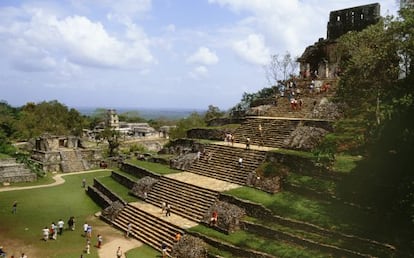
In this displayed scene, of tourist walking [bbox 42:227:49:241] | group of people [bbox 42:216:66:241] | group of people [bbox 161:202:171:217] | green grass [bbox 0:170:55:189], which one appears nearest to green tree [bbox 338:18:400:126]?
group of people [bbox 161:202:171:217]

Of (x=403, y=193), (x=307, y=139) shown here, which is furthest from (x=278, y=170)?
(x=403, y=193)

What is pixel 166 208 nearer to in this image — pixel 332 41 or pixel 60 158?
pixel 332 41

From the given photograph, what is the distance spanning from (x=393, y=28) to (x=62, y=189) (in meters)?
24.6

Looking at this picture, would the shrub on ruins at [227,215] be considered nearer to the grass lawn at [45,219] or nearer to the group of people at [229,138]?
the grass lawn at [45,219]

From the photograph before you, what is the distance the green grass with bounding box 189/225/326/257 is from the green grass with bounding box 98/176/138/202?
6845 mm

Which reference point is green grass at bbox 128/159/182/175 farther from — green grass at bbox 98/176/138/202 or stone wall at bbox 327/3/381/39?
stone wall at bbox 327/3/381/39

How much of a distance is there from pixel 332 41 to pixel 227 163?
51.3 feet

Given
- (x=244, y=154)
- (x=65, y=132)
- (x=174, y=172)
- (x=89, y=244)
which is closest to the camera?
(x=89, y=244)

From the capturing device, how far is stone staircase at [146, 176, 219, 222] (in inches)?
758

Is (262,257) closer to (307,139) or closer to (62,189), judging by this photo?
(307,139)

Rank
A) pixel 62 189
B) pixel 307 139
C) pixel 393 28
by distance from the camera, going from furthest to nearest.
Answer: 1. pixel 62 189
2. pixel 307 139
3. pixel 393 28

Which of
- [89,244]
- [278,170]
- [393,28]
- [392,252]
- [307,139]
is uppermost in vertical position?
[393,28]

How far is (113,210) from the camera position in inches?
856

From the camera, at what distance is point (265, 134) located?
25.2 metres
